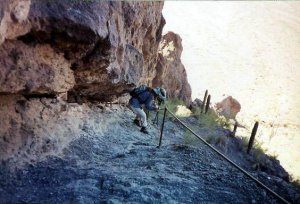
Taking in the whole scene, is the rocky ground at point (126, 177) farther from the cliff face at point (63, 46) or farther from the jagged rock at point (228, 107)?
the jagged rock at point (228, 107)

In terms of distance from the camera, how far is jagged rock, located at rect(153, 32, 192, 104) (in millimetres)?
15375

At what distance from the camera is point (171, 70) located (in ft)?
55.5

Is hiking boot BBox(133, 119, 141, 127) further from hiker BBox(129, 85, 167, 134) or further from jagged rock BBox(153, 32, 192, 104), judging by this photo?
jagged rock BBox(153, 32, 192, 104)

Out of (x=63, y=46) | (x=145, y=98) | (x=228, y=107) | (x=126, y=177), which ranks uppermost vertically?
(x=63, y=46)

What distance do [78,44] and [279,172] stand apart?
7.00 m

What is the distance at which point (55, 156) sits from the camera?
5754 mm

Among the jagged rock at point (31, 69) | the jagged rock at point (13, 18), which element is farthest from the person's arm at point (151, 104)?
the jagged rock at point (13, 18)

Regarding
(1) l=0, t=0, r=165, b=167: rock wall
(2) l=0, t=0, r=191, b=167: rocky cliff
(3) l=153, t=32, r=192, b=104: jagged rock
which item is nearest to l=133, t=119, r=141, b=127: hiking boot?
(2) l=0, t=0, r=191, b=167: rocky cliff

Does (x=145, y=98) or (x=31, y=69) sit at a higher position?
(x=31, y=69)

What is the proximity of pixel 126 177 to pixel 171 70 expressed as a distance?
1197 cm

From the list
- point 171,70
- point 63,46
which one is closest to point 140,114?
point 63,46

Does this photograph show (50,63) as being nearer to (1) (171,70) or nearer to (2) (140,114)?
(2) (140,114)

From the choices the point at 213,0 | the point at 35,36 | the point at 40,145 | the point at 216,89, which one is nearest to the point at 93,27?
the point at 35,36

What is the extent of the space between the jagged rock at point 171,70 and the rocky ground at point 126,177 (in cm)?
806
